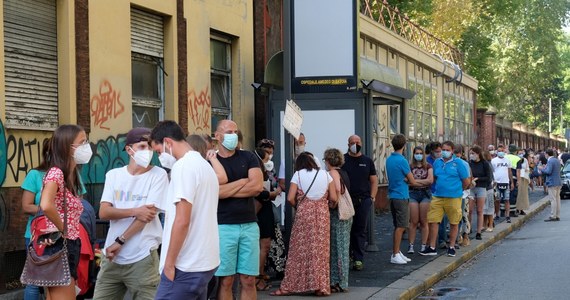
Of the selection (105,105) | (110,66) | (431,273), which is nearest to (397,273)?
(431,273)

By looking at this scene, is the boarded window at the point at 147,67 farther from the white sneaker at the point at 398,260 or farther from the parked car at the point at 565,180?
the parked car at the point at 565,180

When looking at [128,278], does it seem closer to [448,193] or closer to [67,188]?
[67,188]

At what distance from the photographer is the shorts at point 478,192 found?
59.1 feet

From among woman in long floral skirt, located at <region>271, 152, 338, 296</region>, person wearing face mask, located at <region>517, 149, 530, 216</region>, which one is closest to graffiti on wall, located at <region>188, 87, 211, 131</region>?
woman in long floral skirt, located at <region>271, 152, 338, 296</region>

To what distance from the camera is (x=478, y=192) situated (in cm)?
1805

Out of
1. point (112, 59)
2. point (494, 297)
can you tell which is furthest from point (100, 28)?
point (494, 297)

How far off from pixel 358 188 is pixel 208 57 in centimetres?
384

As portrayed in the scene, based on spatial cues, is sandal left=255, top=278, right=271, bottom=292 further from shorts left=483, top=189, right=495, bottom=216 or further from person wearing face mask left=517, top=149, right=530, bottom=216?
person wearing face mask left=517, top=149, right=530, bottom=216

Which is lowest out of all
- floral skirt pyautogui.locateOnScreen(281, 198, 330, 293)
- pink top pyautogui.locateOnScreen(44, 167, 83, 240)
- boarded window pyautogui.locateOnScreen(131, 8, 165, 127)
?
floral skirt pyautogui.locateOnScreen(281, 198, 330, 293)

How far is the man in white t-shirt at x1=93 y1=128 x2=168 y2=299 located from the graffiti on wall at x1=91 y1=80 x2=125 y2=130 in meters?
5.19

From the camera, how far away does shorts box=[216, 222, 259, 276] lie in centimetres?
838

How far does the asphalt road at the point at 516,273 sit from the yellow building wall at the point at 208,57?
4610mm

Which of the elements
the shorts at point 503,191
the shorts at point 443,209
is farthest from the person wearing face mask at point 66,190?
the shorts at point 503,191

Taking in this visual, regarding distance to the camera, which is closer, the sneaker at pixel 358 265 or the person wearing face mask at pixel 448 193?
the sneaker at pixel 358 265
